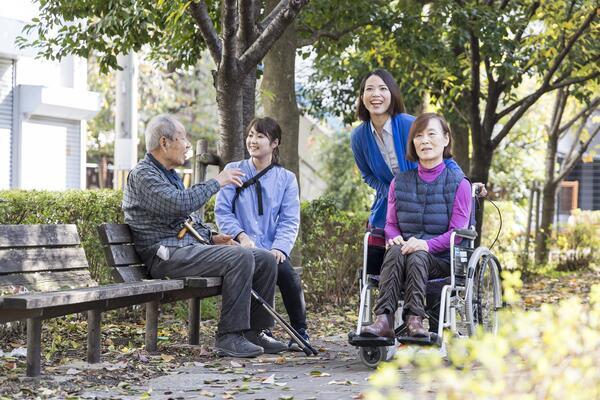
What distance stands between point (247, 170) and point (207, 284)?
43.7 inches

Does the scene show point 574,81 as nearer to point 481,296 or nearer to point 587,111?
point 587,111

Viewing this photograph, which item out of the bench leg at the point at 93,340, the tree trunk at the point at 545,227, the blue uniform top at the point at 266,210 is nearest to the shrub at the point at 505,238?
the tree trunk at the point at 545,227

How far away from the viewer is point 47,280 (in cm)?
695

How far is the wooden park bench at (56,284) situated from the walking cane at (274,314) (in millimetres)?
385

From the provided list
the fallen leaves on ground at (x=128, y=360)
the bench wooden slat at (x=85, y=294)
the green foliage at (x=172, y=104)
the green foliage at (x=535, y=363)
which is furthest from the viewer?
the green foliage at (x=172, y=104)

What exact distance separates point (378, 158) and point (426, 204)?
23.5 inches

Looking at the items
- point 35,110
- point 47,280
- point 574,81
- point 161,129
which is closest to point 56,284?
point 47,280

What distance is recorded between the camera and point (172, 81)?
1344 inches

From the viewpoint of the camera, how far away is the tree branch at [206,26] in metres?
8.72

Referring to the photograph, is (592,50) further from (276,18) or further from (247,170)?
(247,170)

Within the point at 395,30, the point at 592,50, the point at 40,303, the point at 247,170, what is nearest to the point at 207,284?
the point at 247,170

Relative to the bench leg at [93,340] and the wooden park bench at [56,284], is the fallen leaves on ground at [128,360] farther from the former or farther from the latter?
the wooden park bench at [56,284]

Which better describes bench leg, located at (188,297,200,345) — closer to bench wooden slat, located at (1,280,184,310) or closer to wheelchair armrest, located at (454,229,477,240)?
bench wooden slat, located at (1,280,184,310)

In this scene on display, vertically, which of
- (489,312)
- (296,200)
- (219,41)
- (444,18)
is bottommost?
(489,312)
